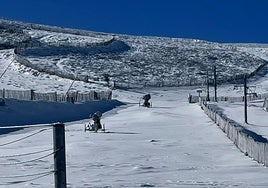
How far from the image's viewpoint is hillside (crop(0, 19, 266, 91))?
93.4 meters

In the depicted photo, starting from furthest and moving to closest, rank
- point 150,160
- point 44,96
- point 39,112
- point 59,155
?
point 44,96, point 39,112, point 150,160, point 59,155

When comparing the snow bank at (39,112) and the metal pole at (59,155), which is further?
the snow bank at (39,112)

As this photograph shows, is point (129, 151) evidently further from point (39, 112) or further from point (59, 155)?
point (39, 112)

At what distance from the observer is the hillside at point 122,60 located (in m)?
93.4

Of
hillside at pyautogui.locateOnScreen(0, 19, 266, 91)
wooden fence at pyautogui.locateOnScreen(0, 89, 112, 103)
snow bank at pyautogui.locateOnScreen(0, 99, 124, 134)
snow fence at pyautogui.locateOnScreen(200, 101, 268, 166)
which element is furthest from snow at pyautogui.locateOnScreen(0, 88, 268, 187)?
hillside at pyautogui.locateOnScreen(0, 19, 266, 91)

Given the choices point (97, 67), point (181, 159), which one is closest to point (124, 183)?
point (181, 159)

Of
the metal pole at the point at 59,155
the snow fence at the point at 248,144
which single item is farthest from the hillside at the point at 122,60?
the metal pole at the point at 59,155

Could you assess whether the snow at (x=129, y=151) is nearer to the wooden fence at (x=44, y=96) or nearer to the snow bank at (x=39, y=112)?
the snow bank at (x=39, y=112)

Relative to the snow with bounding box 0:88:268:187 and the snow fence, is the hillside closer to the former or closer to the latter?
the snow with bounding box 0:88:268:187

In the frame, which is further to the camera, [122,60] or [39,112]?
[122,60]

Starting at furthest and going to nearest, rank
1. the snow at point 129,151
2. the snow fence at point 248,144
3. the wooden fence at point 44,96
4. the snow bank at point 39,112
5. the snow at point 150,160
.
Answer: the wooden fence at point 44,96, the snow bank at point 39,112, the snow fence at point 248,144, the snow at point 129,151, the snow at point 150,160

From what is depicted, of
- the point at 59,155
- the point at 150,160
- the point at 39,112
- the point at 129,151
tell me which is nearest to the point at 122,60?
the point at 39,112

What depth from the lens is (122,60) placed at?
10919cm

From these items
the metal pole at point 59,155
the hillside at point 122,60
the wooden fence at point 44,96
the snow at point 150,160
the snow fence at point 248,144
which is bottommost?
the snow at point 150,160
